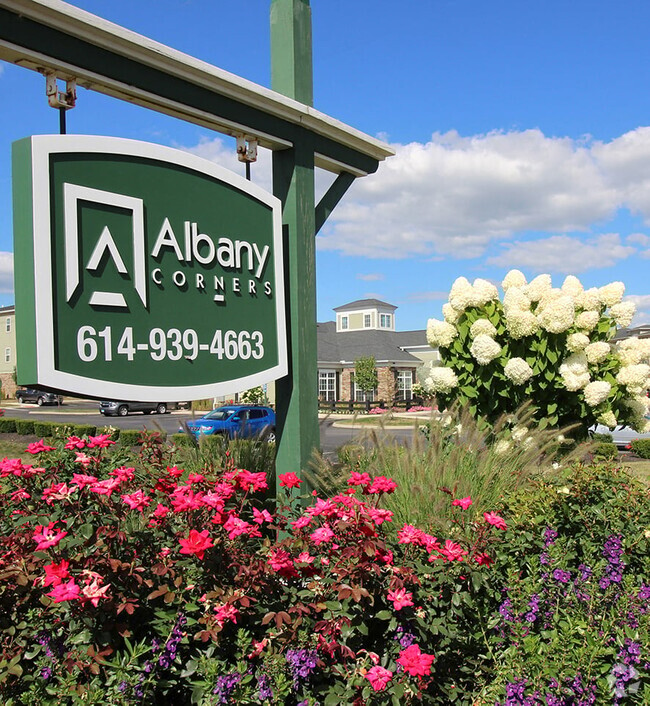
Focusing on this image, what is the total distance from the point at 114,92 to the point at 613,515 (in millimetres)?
3305

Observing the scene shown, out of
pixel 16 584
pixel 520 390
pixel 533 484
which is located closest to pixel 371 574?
pixel 16 584

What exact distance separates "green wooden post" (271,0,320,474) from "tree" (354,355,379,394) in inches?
1414

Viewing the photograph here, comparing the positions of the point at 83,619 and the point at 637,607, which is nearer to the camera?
the point at 83,619

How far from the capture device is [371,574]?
8.36ft

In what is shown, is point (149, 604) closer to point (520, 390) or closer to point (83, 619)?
point (83, 619)

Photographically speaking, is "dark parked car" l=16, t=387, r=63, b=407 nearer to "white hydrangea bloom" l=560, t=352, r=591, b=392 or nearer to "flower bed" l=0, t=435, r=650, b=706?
"white hydrangea bloom" l=560, t=352, r=591, b=392

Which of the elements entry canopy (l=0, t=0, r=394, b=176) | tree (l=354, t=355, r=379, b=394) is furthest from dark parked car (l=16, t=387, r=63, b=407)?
entry canopy (l=0, t=0, r=394, b=176)

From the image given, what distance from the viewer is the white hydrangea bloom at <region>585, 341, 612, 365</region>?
6043mm

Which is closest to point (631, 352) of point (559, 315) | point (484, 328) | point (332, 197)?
point (559, 315)

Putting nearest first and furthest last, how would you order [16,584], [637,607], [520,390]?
[16,584], [637,607], [520,390]

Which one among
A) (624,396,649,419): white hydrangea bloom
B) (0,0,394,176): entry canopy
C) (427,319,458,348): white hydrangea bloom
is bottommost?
(624,396,649,419): white hydrangea bloom

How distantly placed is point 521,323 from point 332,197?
2105 mm

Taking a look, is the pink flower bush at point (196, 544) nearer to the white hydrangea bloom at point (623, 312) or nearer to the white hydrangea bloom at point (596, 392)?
the white hydrangea bloom at point (596, 392)

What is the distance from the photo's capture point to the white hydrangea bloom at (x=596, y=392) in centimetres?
586
